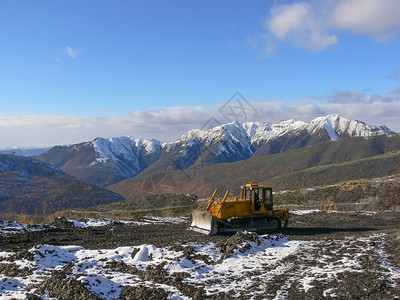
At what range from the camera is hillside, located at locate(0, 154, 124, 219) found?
89625mm

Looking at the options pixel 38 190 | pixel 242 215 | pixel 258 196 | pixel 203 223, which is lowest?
pixel 38 190

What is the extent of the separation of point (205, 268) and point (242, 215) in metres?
8.18

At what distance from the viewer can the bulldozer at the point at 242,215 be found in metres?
18.7

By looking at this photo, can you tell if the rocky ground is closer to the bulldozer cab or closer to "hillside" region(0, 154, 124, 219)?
the bulldozer cab

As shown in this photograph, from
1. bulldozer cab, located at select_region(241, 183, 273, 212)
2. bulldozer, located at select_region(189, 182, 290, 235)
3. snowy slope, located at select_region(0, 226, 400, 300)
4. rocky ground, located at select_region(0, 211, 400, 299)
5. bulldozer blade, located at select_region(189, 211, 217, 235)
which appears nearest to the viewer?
rocky ground, located at select_region(0, 211, 400, 299)

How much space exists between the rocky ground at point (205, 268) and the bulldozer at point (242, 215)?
2293 millimetres

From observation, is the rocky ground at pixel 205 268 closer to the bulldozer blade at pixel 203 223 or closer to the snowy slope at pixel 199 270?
the snowy slope at pixel 199 270

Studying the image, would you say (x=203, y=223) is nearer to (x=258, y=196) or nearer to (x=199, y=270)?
(x=258, y=196)

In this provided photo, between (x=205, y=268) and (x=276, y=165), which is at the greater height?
(x=276, y=165)

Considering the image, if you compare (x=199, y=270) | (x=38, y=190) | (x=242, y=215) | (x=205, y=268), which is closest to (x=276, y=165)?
(x=38, y=190)

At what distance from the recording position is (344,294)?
8.73 metres

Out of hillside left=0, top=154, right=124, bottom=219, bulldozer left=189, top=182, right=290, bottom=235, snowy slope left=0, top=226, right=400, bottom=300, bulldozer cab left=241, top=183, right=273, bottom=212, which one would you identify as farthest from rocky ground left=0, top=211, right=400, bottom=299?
hillside left=0, top=154, right=124, bottom=219

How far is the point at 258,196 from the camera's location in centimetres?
1969

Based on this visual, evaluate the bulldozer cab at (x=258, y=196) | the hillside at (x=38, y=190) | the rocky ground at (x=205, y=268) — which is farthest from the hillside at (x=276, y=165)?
the rocky ground at (x=205, y=268)
